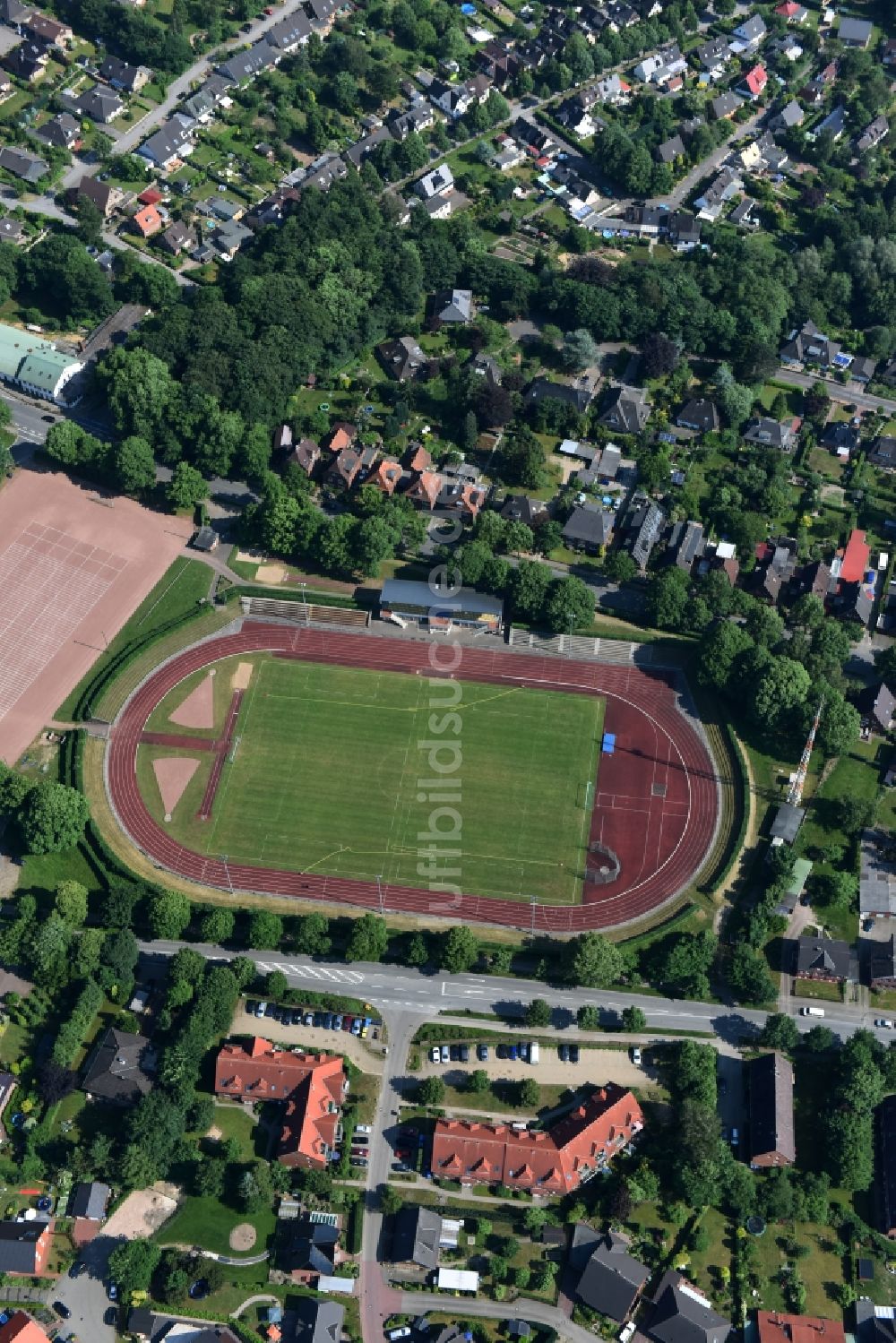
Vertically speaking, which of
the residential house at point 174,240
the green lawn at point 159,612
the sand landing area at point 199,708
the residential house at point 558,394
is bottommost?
the sand landing area at point 199,708

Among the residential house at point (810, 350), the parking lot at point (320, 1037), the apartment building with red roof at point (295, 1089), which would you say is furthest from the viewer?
the residential house at point (810, 350)

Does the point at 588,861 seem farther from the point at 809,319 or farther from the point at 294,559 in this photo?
the point at 809,319

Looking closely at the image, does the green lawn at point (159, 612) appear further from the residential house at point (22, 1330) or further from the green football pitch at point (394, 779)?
the residential house at point (22, 1330)

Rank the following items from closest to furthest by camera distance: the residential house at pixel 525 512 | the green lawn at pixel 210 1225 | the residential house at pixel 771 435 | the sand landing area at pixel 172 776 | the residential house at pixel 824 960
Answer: the green lawn at pixel 210 1225, the residential house at pixel 824 960, the sand landing area at pixel 172 776, the residential house at pixel 525 512, the residential house at pixel 771 435

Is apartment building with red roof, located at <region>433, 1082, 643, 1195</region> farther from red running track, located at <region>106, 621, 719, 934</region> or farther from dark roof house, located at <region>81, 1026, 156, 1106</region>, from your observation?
dark roof house, located at <region>81, 1026, 156, 1106</region>

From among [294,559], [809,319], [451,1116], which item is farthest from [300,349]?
[451,1116]

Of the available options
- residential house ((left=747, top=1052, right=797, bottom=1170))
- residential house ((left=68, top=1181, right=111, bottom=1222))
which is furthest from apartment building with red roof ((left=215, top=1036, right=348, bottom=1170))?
residential house ((left=747, top=1052, right=797, bottom=1170))

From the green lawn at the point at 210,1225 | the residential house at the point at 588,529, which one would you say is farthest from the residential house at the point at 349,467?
the green lawn at the point at 210,1225
